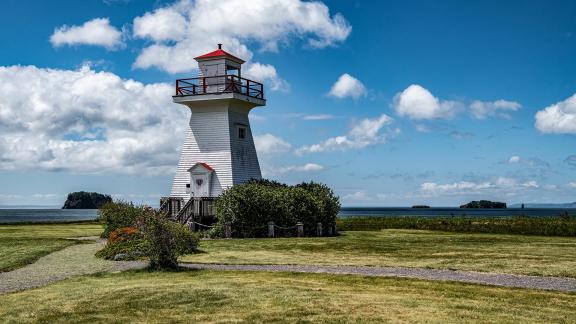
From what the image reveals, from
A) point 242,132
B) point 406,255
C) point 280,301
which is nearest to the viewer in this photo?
point 280,301

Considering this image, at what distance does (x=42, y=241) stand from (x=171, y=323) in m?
22.1

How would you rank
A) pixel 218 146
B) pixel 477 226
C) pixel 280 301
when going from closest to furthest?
pixel 280 301 < pixel 218 146 < pixel 477 226

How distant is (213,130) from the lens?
126ft

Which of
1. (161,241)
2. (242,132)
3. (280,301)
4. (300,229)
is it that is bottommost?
(280,301)

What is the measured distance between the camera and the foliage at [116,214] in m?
32.5

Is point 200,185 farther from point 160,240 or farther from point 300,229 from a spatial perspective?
point 160,240

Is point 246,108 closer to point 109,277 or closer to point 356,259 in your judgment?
point 356,259

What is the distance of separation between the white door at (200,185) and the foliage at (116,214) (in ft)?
15.9

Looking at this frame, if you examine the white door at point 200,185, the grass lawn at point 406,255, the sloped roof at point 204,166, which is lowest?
the grass lawn at point 406,255

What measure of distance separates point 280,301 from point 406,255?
1043cm

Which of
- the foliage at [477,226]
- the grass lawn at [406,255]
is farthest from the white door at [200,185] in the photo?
the foliage at [477,226]

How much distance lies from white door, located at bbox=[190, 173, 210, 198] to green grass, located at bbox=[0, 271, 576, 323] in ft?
70.0

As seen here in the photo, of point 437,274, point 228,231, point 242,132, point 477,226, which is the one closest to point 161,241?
point 437,274

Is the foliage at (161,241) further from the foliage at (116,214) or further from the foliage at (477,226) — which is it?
the foliage at (477,226)
